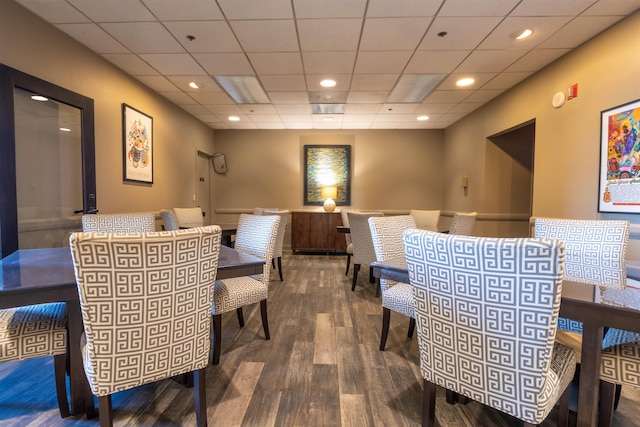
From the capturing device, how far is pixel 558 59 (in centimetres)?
290

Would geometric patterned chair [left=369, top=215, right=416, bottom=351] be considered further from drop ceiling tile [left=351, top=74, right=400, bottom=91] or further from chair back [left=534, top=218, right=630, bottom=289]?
drop ceiling tile [left=351, top=74, right=400, bottom=91]

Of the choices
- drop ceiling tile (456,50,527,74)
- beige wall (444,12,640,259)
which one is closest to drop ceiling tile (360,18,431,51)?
drop ceiling tile (456,50,527,74)

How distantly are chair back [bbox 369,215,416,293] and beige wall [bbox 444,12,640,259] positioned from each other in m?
1.77

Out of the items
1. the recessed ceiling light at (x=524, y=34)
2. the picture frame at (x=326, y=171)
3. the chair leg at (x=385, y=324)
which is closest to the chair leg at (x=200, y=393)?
the chair leg at (x=385, y=324)

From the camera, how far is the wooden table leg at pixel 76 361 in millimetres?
1288

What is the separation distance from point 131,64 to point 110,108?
0.51 metres

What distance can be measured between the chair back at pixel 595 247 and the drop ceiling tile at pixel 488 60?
1829 millimetres

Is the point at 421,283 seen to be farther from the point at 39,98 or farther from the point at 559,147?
the point at 39,98

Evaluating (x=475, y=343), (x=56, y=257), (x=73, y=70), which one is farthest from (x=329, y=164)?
(x=475, y=343)

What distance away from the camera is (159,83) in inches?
141

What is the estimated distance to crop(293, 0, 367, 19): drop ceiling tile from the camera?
205 centimetres

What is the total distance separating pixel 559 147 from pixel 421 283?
2.87 m

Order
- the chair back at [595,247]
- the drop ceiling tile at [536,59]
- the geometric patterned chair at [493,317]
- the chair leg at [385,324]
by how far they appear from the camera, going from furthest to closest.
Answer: the drop ceiling tile at [536,59] < the chair leg at [385,324] < the chair back at [595,247] < the geometric patterned chair at [493,317]

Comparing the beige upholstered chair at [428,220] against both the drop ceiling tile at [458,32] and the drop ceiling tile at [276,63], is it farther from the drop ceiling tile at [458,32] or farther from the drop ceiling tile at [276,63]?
the drop ceiling tile at [276,63]
